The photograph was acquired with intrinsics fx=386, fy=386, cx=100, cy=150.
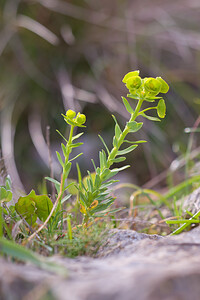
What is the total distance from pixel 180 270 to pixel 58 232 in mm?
291

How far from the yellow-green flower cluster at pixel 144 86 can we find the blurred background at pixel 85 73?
150 cm

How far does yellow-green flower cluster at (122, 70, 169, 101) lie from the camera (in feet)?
2.00

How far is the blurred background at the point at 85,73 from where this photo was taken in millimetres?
2244

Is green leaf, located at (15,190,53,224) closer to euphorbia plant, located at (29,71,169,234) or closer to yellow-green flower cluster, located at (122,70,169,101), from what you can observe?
euphorbia plant, located at (29,71,169,234)

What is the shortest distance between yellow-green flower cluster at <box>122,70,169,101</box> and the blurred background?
1.50 m

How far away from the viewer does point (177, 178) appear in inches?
75.0

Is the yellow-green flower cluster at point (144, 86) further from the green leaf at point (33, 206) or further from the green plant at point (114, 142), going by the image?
the green leaf at point (33, 206)

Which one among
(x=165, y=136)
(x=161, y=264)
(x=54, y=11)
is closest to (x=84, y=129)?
(x=165, y=136)

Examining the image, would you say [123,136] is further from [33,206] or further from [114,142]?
[33,206]

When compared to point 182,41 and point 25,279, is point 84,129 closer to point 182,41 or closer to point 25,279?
point 182,41

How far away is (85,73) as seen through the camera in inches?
95.0

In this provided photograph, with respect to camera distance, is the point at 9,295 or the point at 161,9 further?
the point at 161,9

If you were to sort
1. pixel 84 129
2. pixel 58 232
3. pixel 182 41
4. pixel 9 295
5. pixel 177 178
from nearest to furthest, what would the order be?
pixel 9 295 → pixel 58 232 → pixel 177 178 → pixel 182 41 → pixel 84 129

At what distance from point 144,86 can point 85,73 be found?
1.84m
